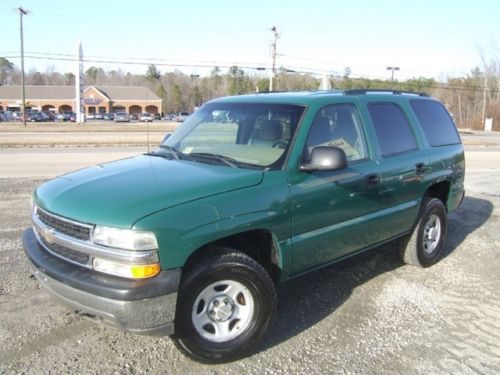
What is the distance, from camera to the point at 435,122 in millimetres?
5652

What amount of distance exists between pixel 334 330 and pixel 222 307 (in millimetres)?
1072

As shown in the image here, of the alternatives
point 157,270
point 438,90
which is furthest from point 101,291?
point 438,90

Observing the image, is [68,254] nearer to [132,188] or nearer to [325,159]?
[132,188]

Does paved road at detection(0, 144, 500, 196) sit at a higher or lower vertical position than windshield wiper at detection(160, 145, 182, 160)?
lower

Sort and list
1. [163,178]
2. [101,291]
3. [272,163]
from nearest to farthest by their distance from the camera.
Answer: [101,291] < [163,178] < [272,163]

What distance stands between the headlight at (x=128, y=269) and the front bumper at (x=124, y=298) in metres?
0.03

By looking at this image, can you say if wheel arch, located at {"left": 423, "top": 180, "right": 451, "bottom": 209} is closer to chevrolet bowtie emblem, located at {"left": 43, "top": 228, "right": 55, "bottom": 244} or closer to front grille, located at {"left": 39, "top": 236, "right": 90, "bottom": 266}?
front grille, located at {"left": 39, "top": 236, "right": 90, "bottom": 266}

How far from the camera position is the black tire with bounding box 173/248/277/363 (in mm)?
3105

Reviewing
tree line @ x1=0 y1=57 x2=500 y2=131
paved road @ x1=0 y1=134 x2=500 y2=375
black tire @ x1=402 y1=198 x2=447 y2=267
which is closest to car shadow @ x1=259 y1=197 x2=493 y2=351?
paved road @ x1=0 y1=134 x2=500 y2=375

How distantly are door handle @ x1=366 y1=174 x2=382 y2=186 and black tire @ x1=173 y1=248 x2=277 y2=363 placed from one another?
142cm

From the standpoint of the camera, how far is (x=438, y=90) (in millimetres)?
94312

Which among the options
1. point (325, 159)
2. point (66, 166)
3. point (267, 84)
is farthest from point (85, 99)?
point (325, 159)

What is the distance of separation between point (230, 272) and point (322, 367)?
92 centimetres

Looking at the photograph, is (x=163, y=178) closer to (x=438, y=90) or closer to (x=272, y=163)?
(x=272, y=163)
